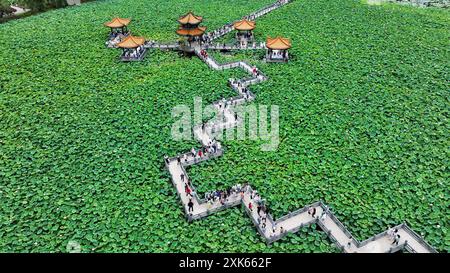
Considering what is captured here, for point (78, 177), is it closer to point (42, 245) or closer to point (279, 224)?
point (42, 245)

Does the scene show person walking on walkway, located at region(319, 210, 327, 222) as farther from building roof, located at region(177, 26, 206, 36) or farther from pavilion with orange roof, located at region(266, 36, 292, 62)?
building roof, located at region(177, 26, 206, 36)

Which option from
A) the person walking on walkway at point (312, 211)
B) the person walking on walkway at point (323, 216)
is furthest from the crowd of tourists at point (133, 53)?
the person walking on walkway at point (323, 216)

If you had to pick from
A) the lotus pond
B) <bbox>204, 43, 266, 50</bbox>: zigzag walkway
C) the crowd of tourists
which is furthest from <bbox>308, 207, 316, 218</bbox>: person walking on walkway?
the crowd of tourists

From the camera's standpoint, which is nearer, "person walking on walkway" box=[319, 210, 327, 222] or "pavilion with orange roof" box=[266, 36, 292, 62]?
"person walking on walkway" box=[319, 210, 327, 222]

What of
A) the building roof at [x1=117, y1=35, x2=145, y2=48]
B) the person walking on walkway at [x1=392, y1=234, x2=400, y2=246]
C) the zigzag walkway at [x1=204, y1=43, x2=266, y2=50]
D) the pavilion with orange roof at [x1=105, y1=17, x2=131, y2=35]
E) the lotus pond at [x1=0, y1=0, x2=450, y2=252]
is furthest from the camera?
the pavilion with orange roof at [x1=105, y1=17, x2=131, y2=35]

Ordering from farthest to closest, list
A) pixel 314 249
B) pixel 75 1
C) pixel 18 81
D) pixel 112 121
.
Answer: pixel 75 1 < pixel 18 81 < pixel 112 121 < pixel 314 249

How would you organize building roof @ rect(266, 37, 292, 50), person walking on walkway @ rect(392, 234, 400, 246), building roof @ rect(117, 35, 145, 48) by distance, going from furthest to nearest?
building roof @ rect(117, 35, 145, 48) < building roof @ rect(266, 37, 292, 50) < person walking on walkway @ rect(392, 234, 400, 246)

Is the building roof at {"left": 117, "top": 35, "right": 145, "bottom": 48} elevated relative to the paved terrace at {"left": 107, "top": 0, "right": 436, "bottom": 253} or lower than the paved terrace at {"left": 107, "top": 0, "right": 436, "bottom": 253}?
elevated

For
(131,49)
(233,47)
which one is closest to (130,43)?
(131,49)

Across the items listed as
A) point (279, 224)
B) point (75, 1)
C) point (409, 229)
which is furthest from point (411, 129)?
point (75, 1)
